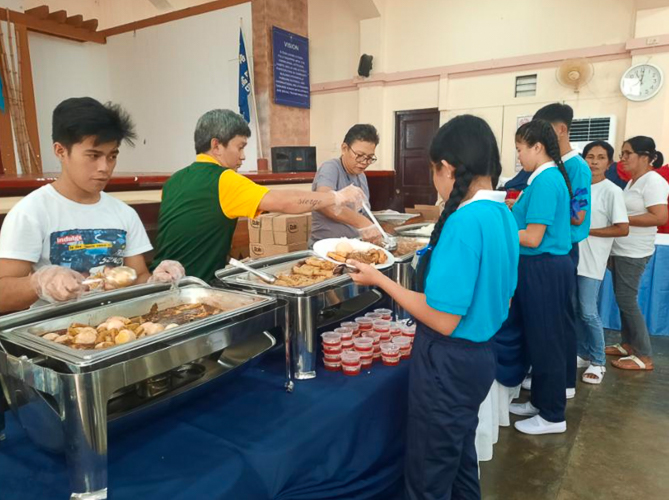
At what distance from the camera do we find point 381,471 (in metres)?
1.31

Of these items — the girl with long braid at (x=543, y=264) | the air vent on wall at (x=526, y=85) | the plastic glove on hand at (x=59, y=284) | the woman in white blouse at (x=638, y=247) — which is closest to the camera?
the plastic glove on hand at (x=59, y=284)

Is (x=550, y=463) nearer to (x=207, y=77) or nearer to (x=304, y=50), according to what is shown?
(x=304, y=50)

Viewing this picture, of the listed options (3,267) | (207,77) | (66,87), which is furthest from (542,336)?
(66,87)

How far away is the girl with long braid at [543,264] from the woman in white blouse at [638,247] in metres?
1.21

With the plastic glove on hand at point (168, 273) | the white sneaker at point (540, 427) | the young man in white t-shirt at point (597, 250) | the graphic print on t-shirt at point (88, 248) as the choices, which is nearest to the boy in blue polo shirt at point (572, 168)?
the white sneaker at point (540, 427)

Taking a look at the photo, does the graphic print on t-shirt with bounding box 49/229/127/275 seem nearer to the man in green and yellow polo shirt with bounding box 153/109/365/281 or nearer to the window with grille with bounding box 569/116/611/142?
the man in green and yellow polo shirt with bounding box 153/109/365/281

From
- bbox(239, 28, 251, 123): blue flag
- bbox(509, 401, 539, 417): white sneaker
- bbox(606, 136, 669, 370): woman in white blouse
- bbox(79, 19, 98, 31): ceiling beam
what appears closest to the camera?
bbox(509, 401, 539, 417): white sneaker

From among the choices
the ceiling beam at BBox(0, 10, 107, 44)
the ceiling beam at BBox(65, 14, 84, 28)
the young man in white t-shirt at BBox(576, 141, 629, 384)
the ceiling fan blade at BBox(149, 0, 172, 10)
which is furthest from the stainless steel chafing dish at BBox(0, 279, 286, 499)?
the ceiling beam at BBox(65, 14, 84, 28)

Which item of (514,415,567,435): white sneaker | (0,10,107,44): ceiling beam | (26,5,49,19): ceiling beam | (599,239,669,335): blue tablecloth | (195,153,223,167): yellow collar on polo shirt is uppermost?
(26,5,49,19): ceiling beam

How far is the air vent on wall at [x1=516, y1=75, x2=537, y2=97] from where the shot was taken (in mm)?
5625

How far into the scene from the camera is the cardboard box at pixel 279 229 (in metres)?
3.30

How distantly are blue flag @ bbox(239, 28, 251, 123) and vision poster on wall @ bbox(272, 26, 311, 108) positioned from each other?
41cm

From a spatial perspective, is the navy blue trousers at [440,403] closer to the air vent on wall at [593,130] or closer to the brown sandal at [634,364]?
the brown sandal at [634,364]

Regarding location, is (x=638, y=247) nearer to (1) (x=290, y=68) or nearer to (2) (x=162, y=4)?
(1) (x=290, y=68)
